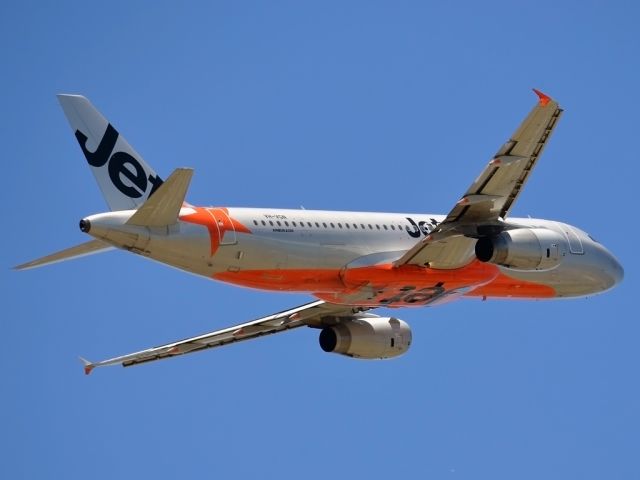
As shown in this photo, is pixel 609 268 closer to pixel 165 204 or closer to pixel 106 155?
pixel 165 204

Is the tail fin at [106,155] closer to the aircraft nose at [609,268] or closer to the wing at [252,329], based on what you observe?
the wing at [252,329]

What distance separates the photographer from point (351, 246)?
44.4m

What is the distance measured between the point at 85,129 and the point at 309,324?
12.5 metres

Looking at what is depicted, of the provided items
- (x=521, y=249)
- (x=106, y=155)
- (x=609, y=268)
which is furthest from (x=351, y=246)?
(x=609, y=268)

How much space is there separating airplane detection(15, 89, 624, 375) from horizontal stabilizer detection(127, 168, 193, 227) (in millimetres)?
38

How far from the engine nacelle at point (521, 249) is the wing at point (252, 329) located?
690 centimetres

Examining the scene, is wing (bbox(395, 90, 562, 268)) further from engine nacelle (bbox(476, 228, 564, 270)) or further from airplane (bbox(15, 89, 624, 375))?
engine nacelle (bbox(476, 228, 564, 270))

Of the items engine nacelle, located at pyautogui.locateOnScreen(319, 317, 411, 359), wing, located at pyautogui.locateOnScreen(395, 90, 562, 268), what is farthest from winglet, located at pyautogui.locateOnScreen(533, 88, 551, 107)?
engine nacelle, located at pyautogui.locateOnScreen(319, 317, 411, 359)

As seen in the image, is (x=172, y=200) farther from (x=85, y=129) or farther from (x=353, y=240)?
(x=353, y=240)

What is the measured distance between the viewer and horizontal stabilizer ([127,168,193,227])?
125 feet

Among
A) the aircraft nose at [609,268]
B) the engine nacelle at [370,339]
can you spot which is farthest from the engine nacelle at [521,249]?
the engine nacelle at [370,339]

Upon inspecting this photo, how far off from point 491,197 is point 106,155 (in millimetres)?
11337

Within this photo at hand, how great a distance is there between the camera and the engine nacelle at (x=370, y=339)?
49344mm

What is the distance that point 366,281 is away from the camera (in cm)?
4450
